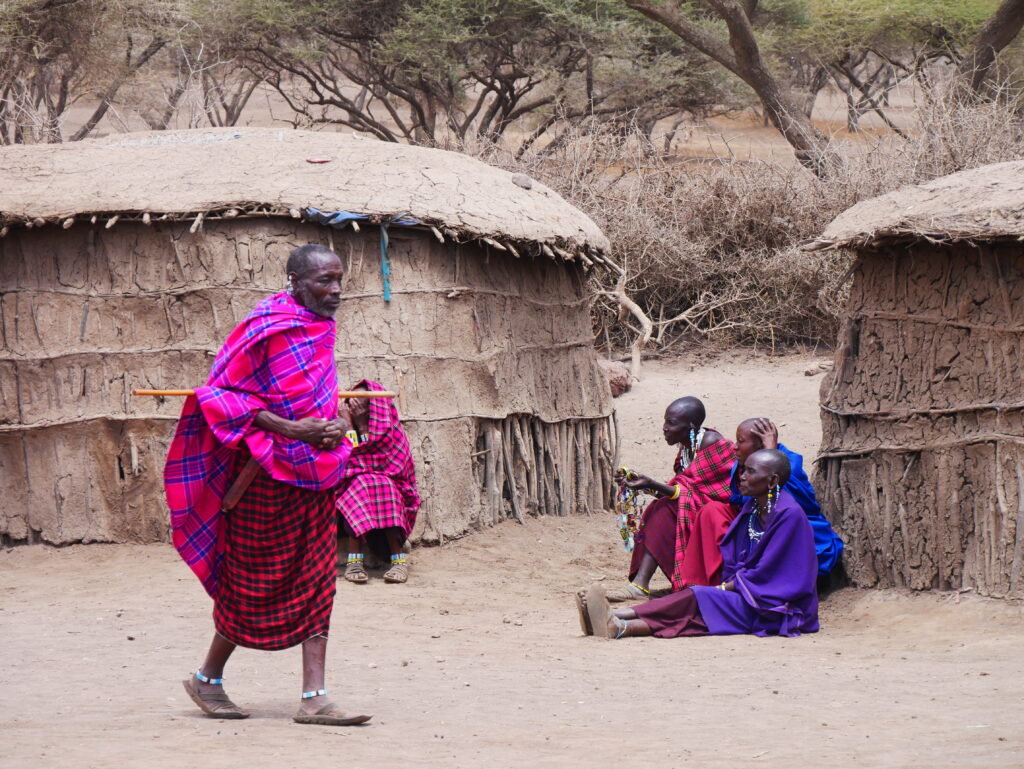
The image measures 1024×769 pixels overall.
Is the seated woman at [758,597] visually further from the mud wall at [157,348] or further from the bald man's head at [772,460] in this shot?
the mud wall at [157,348]

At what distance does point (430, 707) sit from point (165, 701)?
Answer: 3.09 feet

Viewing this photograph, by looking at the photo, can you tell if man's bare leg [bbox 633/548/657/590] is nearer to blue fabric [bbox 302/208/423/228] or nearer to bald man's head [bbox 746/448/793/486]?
bald man's head [bbox 746/448/793/486]

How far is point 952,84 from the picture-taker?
14133 mm

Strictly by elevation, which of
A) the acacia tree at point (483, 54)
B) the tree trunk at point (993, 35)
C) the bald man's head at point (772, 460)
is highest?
the acacia tree at point (483, 54)

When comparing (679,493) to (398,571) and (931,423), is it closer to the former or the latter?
(931,423)

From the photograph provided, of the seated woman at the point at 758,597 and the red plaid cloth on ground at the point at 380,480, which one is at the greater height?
the red plaid cloth on ground at the point at 380,480

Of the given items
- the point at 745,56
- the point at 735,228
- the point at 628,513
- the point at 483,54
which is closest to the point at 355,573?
the point at 628,513

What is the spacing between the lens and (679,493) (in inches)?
251

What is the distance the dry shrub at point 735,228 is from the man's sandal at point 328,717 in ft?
31.0

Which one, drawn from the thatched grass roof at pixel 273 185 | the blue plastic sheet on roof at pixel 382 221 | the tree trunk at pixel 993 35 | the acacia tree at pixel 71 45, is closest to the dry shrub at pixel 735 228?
the tree trunk at pixel 993 35

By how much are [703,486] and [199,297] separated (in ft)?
10.2

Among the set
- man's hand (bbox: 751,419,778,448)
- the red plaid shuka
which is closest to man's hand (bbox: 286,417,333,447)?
man's hand (bbox: 751,419,778,448)

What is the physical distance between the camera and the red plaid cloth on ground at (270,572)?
408 centimetres

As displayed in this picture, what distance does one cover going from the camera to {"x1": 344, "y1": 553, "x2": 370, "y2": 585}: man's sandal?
6910 mm
